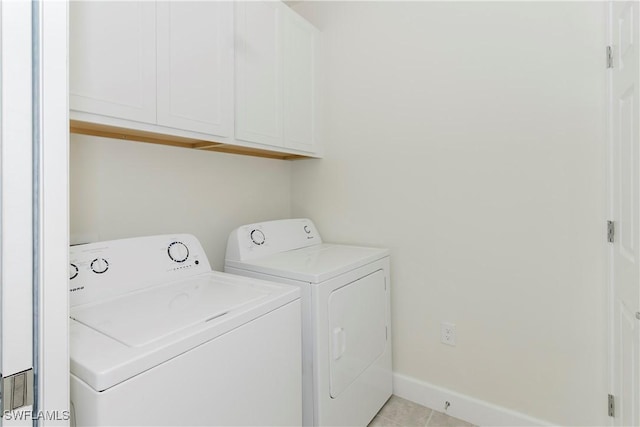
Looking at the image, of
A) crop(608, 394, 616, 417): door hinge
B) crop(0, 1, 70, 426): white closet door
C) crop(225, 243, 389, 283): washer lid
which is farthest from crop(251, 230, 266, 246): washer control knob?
crop(608, 394, 616, 417): door hinge

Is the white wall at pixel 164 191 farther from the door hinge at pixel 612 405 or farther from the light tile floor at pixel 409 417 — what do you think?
the door hinge at pixel 612 405

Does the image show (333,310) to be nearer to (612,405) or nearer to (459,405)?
(459,405)

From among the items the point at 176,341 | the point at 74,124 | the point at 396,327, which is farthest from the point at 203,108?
the point at 396,327

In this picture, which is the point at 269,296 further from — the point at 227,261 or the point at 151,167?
the point at 151,167

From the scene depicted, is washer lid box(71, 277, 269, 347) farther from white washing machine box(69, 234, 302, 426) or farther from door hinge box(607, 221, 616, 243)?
door hinge box(607, 221, 616, 243)

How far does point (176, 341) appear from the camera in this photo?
0.85 m

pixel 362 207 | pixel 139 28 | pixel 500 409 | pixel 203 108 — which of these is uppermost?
pixel 139 28

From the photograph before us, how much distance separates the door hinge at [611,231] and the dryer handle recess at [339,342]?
1.25 m

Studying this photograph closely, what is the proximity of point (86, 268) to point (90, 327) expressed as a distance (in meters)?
0.31

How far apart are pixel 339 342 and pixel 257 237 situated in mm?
721

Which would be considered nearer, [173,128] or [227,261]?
[173,128]

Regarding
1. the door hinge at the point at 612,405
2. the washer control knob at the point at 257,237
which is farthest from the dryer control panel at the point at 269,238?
the door hinge at the point at 612,405

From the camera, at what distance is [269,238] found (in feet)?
6.36

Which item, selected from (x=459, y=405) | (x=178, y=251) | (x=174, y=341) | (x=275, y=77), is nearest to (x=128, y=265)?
(x=178, y=251)
